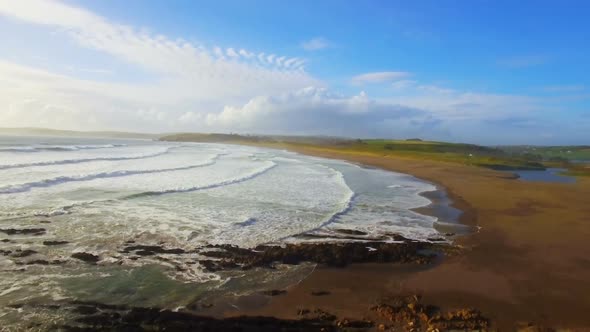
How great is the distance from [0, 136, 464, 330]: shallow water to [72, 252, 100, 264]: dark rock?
0.19m

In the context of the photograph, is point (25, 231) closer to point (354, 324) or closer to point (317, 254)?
point (317, 254)

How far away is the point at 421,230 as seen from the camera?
597 inches

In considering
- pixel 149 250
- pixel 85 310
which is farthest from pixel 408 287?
pixel 149 250

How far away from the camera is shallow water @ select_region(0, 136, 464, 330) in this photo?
8789 mm

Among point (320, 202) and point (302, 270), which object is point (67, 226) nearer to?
point (302, 270)

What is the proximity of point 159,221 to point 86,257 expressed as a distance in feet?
14.2

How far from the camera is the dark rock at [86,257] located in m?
10.2

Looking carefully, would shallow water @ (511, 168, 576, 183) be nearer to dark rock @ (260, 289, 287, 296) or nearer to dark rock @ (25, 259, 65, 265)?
dark rock @ (260, 289, 287, 296)

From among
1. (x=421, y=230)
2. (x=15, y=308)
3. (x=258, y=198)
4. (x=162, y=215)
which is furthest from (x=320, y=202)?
(x=15, y=308)

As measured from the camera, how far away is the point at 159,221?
14641mm

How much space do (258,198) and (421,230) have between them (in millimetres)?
8355

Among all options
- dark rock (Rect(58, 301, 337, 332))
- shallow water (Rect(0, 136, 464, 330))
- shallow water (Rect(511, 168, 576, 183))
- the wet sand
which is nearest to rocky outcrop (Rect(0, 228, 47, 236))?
shallow water (Rect(0, 136, 464, 330))

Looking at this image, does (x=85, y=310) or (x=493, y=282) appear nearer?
(x=85, y=310)

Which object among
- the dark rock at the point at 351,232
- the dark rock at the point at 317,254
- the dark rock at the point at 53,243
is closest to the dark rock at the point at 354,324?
the dark rock at the point at 317,254
